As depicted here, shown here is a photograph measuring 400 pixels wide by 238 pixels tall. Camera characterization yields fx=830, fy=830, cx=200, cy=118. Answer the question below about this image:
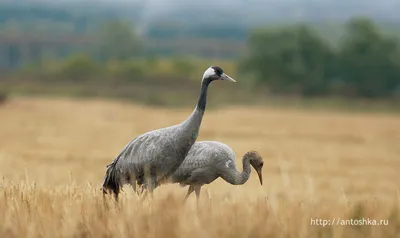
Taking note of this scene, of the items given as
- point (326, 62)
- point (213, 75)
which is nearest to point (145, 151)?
point (213, 75)

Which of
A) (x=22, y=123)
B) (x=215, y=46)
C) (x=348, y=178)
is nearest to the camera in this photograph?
(x=348, y=178)

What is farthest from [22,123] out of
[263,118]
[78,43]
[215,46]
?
[215,46]

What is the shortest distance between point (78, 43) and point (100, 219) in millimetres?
144943

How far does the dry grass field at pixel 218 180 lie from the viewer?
6.18 m

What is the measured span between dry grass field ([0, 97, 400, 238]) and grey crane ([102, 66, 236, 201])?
0.29 metres

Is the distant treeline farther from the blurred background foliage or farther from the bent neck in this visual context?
the bent neck

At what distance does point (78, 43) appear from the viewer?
149125 mm

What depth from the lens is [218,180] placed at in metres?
16.1

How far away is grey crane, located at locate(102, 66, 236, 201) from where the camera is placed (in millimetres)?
7715

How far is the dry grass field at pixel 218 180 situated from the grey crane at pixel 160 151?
0.95ft

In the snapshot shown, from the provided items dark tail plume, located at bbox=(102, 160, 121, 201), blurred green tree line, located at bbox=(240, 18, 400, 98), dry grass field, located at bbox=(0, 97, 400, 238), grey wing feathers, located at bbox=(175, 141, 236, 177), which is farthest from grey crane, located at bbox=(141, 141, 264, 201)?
blurred green tree line, located at bbox=(240, 18, 400, 98)

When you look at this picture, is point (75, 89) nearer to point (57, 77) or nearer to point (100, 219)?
point (57, 77)

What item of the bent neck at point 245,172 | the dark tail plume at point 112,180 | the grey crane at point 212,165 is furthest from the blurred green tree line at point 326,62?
the dark tail plume at point 112,180

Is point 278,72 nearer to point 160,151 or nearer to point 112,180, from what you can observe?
point 112,180
